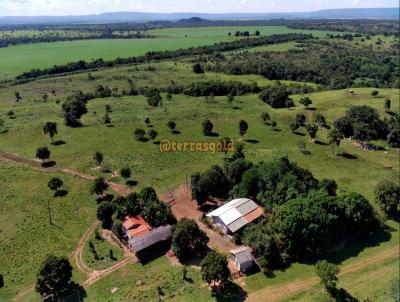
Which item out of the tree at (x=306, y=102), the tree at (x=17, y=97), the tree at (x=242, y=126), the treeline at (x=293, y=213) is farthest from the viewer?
the tree at (x=17, y=97)

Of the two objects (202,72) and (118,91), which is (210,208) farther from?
(202,72)

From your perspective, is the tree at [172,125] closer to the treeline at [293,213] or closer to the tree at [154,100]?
the tree at [154,100]

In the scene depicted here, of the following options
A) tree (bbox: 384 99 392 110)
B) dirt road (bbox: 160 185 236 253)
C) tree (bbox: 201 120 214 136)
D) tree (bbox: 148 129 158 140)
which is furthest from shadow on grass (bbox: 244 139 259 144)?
tree (bbox: 384 99 392 110)

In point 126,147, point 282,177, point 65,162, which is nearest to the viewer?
point 282,177

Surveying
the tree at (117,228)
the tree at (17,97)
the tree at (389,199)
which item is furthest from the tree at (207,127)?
the tree at (17,97)

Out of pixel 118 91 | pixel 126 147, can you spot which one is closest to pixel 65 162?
pixel 126 147

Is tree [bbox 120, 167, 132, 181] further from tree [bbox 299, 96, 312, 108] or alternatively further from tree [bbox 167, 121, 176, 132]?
tree [bbox 299, 96, 312, 108]
